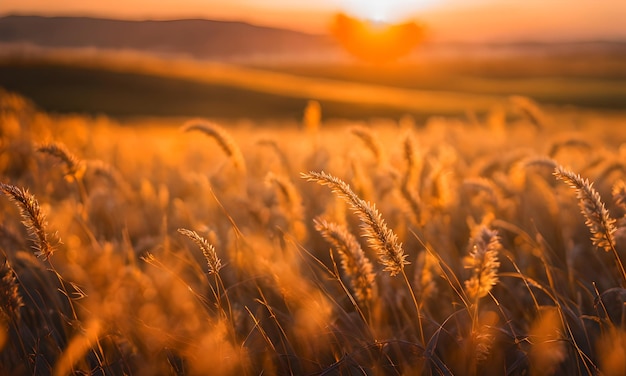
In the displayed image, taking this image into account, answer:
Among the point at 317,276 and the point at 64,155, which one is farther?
the point at 317,276

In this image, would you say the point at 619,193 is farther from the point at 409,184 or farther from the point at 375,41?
the point at 375,41

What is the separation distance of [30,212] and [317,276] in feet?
3.34

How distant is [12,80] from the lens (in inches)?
1038

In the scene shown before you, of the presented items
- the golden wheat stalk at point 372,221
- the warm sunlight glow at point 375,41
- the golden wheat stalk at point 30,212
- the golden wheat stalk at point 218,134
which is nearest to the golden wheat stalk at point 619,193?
the golden wheat stalk at point 372,221

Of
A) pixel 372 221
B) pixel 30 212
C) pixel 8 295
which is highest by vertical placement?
pixel 372 221

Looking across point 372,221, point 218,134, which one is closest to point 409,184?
point 218,134

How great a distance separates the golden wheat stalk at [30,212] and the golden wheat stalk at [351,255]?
1.94 ft

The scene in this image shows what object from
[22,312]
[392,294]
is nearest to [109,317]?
[22,312]

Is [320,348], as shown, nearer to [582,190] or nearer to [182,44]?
[582,190]

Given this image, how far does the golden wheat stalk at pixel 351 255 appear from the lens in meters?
1.26

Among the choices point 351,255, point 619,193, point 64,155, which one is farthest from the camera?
point 64,155

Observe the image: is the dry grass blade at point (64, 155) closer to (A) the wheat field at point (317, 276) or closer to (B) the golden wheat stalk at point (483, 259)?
(A) the wheat field at point (317, 276)

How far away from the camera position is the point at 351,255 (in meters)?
1.31

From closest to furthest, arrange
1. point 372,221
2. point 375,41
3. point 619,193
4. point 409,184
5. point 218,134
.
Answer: point 372,221 → point 619,193 → point 218,134 → point 409,184 → point 375,41
